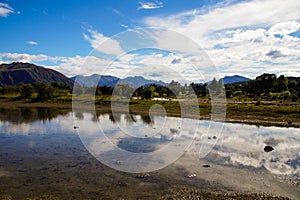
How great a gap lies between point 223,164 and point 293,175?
5369 mm

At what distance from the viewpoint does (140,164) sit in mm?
21281

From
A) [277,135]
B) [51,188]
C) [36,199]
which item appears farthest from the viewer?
[277,135]

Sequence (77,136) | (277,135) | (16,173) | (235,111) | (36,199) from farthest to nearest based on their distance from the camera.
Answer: (235,111), (277,135), (77,136), (16,173), (36,199)

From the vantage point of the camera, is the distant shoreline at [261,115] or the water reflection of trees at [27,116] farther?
the water reflection of trees at [27,116]

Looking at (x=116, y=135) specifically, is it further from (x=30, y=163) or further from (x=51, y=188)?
(x=51, y=188)

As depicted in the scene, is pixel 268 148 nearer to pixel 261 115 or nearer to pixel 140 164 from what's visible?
pixel 140 164

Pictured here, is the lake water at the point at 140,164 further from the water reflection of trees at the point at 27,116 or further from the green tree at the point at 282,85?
the green tree at the point at 282,85

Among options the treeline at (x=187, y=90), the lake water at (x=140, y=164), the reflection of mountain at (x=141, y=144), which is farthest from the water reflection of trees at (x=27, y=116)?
the treeline at (x=187, y=90)

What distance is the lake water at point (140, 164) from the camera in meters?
16.0

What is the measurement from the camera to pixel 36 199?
46.0 feet

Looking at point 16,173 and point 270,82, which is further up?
point 270,82

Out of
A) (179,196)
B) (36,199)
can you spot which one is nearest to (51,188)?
(36,199)

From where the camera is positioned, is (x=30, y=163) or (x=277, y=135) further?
(x=277, y=135)

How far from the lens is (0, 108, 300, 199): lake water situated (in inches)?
630
